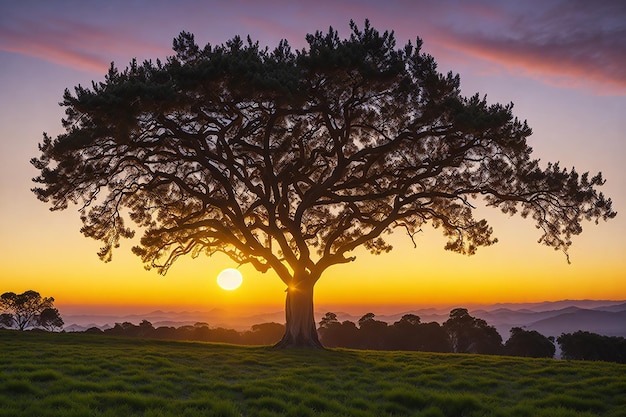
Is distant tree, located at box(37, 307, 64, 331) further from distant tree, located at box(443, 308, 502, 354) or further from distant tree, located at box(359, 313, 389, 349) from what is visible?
distant tree, located at box(443, 308, 502, 354)

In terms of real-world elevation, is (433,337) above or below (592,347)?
above

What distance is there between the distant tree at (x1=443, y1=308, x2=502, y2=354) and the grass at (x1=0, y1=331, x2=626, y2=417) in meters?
38.3

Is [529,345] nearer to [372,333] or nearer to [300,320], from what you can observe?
[372,333]

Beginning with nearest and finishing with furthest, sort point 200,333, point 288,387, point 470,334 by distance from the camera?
point 288,387
point 470,334
point 200,333

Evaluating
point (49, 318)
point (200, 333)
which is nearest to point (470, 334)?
point (200, 333)

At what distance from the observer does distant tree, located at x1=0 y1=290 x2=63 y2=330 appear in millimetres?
62625

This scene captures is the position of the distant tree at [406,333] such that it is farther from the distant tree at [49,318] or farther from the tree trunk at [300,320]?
the distant tree at [49,318]

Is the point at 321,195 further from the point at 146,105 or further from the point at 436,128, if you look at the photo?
the point at 146,105

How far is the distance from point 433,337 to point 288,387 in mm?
47684

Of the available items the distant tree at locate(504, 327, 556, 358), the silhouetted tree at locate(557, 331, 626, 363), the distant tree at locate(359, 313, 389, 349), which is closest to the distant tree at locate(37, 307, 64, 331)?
the distant tree at locate(359, 313, 389, 349)

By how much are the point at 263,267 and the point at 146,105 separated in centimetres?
1079

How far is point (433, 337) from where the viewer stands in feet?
187

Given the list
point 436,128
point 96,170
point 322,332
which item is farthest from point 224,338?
point 436,128

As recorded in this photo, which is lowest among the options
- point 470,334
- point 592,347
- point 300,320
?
point 592,347
